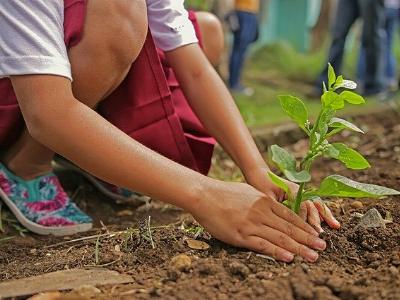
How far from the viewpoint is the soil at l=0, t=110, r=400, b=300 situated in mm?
1295

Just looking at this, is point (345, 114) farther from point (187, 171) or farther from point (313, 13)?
point (313, 13)

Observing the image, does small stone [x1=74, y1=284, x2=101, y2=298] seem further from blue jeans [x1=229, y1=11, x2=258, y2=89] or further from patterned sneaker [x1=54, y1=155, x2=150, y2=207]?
blue jeans [x1=229, y1=11, x2=258, y2=89]

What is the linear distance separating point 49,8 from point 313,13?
10.1m

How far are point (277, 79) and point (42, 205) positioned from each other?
4833mm

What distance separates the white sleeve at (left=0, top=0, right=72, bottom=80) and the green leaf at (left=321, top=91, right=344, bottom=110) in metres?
0.58

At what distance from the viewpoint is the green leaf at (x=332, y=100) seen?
1481mm

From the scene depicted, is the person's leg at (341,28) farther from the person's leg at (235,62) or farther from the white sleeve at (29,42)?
the white sleeve at (29,42)

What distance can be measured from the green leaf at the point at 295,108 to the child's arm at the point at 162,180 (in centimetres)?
19

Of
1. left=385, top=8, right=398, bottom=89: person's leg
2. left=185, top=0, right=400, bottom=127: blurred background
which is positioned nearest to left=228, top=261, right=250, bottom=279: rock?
left=185, top=0, right=400, bottom=127: blurred background

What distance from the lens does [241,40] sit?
6.04 metres

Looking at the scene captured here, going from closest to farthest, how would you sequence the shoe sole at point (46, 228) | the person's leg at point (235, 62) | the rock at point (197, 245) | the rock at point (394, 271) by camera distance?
the rock at point (394, 271) → the rock at point (197, 245) → the shoe sole at point (46, 228) → the person's leg at point (235, 62)

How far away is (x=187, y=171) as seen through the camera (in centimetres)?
154

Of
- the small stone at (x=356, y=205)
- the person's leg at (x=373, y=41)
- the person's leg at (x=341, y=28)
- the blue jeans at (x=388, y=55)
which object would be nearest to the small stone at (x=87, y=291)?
the small stone at (x=356, y=205)

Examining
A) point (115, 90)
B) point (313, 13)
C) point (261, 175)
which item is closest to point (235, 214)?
point (261, 175)
